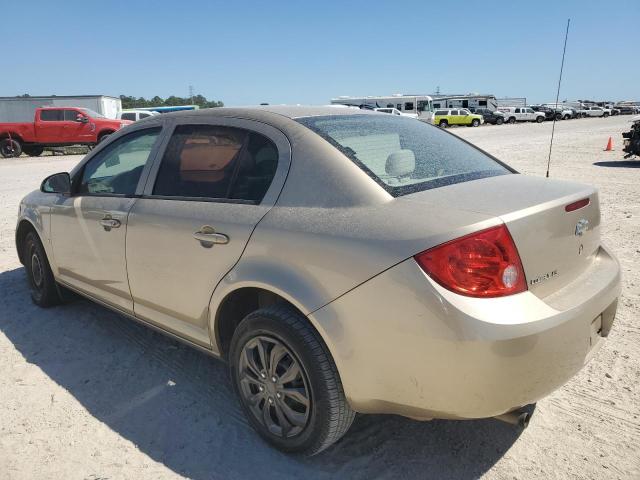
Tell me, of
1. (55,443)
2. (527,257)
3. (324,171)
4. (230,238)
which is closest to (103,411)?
(55,443)

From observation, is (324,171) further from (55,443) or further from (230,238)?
(55,443)

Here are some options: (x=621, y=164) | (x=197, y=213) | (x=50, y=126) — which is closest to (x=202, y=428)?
(x=197, y=213)

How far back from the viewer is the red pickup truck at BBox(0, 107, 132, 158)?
67.9 ft

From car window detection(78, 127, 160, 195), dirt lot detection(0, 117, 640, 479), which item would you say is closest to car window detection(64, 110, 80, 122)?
dirt lot detection(0, 117, 640, 479)

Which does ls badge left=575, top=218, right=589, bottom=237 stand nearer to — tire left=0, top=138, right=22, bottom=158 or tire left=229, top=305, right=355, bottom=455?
tire left=229, top=305, right=355, bottom=455

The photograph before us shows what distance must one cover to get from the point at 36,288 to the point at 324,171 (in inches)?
131

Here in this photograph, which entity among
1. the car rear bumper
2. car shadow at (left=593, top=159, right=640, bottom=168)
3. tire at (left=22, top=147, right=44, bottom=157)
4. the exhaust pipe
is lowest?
tire at (left=22, top=147, right=44, bottom=157)

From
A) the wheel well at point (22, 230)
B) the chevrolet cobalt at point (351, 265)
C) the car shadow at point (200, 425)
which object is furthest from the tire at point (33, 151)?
the chevrolet cobalt at point (351, 265)

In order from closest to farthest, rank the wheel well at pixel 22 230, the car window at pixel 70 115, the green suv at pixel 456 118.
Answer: the wheel well at pixel 22 230
the car window at pixel 70 115
the green suv at pixel 456 118

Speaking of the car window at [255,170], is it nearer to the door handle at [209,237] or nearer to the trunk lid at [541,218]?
the door handle at [209,237]

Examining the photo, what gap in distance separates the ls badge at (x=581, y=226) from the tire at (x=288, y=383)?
1.26 meters

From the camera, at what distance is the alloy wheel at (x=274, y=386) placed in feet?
7.92

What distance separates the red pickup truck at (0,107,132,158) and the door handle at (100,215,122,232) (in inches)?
749

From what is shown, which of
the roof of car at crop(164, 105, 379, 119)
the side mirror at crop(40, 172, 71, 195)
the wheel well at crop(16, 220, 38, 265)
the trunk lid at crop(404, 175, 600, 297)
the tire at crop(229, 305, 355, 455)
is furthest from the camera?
the wheel well at crop(16, 220, 38, 265)
